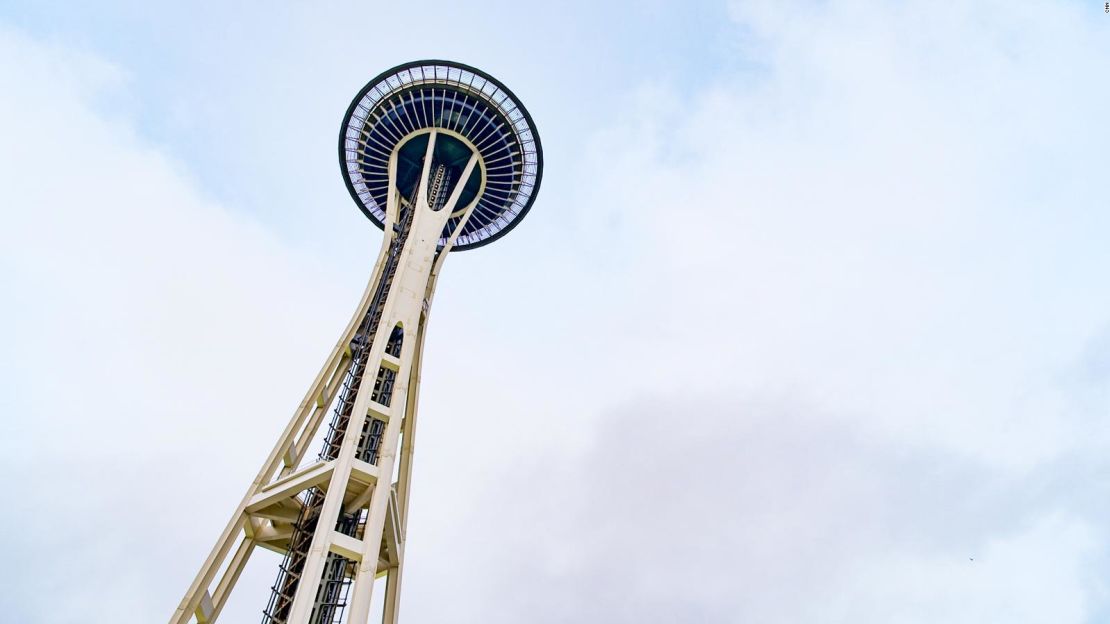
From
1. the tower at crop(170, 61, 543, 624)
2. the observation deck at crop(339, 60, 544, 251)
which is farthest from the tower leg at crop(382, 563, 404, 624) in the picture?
the observation deck at crop(339, 60, 544, 251)

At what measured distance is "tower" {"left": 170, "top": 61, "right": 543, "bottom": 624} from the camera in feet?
83.7

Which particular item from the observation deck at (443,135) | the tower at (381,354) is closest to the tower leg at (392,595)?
the tower at (381,354)

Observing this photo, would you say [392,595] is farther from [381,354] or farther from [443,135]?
[443,135]

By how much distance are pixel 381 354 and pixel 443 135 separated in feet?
65.9

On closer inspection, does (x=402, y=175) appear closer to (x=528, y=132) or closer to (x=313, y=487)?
(x=528, y=132)

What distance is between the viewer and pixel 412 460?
1264 inches

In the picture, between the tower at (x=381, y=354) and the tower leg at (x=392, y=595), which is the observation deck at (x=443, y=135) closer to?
the tower at (x=381, y=354)

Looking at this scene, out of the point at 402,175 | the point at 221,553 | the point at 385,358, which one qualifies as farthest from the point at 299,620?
the point at 402,175

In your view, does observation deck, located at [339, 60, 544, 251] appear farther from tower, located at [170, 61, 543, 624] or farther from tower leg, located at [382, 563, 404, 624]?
tower leg, located at [382, 563, 404, 624]

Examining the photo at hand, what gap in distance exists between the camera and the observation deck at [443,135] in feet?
142

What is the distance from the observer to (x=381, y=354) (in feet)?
100

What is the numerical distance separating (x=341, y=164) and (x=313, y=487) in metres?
25.7

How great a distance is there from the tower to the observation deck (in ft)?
0.26

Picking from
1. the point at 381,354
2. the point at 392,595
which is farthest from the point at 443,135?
the point at 392,595
